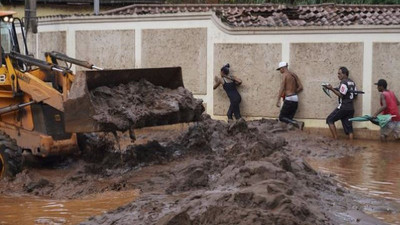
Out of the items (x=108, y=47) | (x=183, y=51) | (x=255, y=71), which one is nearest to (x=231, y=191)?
(x=255, y=71)

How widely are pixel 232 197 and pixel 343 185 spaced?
12.2 ft

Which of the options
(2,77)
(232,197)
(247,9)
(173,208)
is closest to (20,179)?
(2,77)

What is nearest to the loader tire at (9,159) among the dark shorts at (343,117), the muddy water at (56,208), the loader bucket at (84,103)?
the muddy water at (56,208)

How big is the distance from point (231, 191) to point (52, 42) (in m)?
15.2

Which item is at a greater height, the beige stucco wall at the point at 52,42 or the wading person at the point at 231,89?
the beige stucco wall at the point at 52,42

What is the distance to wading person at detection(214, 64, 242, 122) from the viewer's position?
1919 centimetres

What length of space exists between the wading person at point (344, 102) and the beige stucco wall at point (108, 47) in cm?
631

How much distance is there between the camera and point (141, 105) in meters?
11.9

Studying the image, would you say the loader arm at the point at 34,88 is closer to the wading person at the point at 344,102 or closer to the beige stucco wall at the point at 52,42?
the wading person at the point at 344,102

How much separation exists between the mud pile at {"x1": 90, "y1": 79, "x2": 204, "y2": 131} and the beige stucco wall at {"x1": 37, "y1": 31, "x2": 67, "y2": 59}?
1045cm

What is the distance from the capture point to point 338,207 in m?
9.13

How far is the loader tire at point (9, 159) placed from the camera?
11.4m

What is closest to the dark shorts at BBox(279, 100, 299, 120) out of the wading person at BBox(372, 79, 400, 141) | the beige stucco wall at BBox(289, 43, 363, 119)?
the beige stucco wall at BBox(289, 43, 363, 119)

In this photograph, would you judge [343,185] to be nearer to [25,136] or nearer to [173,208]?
[173,208]
